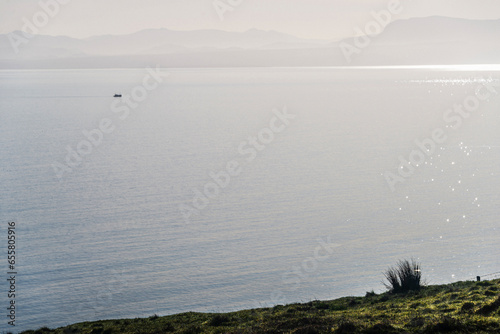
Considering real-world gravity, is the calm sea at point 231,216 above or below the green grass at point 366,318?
above

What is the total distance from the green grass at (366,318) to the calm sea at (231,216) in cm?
653

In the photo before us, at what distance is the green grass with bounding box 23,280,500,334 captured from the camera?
14297 millimetres

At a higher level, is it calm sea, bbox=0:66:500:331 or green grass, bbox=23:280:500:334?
calm sea, bbox=0:66:500:331

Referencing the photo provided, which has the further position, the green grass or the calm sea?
the calm sea

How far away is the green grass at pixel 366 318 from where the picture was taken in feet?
46.9

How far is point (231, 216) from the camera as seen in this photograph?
42.7 meters

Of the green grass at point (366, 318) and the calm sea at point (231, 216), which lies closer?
the green grass at point (366, 318)

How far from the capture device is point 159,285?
29266mm

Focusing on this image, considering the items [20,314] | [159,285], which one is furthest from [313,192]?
[20,314]

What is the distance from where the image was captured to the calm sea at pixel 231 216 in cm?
2895

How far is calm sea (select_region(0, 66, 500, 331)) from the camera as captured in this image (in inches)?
1140

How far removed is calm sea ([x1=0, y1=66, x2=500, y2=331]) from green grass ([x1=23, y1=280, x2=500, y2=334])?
21.4 feet

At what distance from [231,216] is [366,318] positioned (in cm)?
2681

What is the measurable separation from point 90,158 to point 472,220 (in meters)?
46.1
